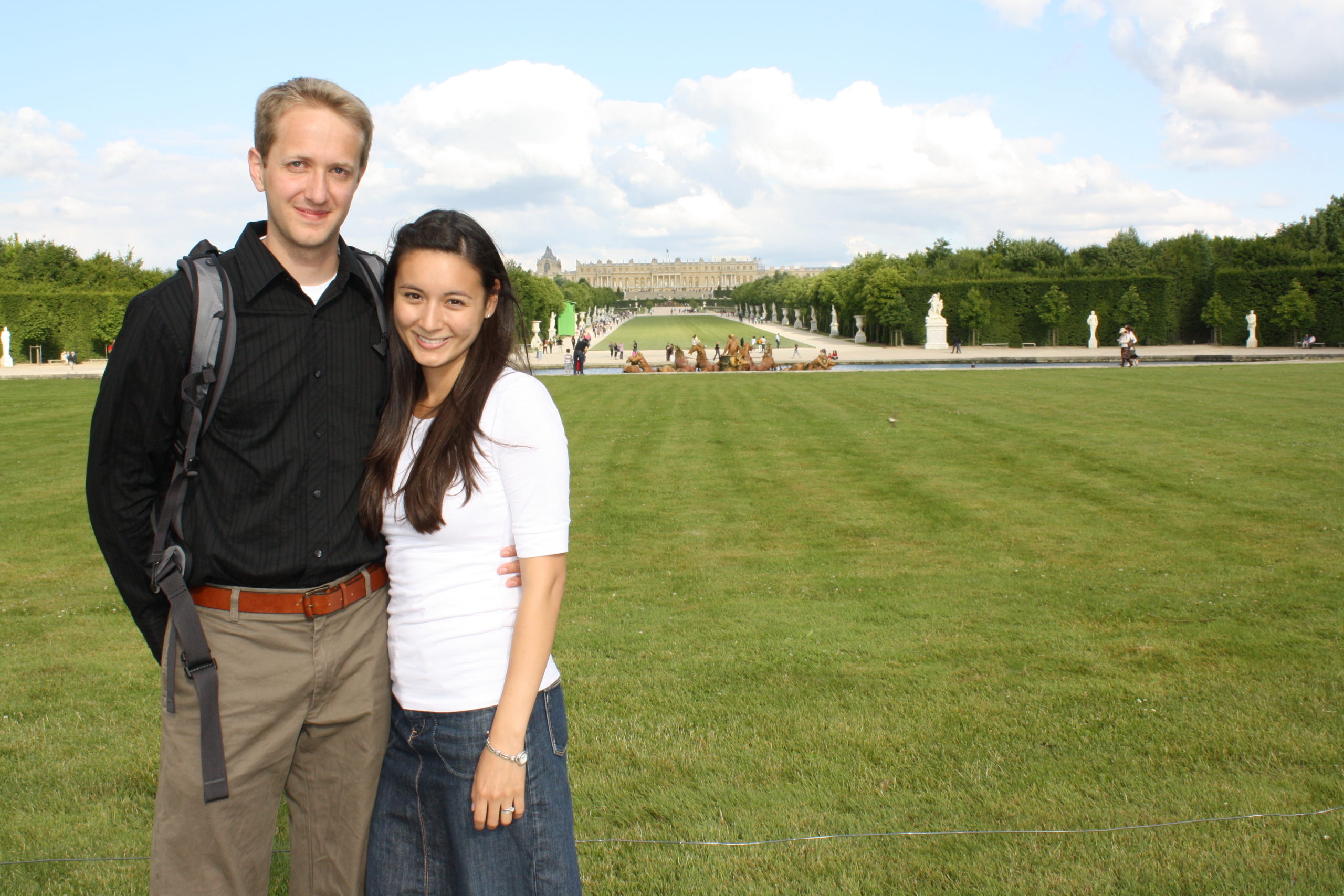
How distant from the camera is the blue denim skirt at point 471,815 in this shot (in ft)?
6.38

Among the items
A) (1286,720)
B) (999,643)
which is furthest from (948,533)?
(1286,720)

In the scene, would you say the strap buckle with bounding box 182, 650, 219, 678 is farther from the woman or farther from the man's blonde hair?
the man's blonde hair

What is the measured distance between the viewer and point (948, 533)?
8.15 metres

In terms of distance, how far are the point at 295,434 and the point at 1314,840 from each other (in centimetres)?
343

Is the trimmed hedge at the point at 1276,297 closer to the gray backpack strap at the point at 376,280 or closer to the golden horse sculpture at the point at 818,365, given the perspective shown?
the golden horse sculpture at the point at 818,365

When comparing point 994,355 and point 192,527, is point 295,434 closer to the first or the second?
point 192,527

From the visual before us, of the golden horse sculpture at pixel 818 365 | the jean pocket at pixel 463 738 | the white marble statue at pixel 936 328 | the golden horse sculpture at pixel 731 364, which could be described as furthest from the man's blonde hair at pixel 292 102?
the white marble statue at pixel 936 328

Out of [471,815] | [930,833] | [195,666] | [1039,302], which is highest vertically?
[1039,302]

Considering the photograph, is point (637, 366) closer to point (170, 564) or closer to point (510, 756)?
point (170, 564)

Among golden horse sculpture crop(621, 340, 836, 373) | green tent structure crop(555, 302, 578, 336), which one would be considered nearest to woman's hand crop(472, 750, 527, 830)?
golden horse sculpture crop(621, 340, 836, 373)

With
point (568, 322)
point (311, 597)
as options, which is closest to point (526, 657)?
point (311, 597)

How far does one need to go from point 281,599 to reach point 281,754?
13.4 inches

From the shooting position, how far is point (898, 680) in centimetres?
478

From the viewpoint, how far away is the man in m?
1.97
